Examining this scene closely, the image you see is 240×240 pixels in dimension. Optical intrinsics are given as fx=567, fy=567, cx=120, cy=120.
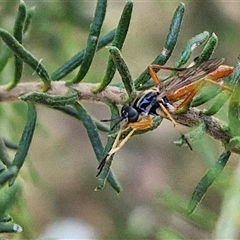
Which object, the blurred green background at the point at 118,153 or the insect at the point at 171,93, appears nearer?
the insect at the point at 171,93

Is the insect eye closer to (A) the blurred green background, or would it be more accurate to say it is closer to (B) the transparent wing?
(B) the transparent wing

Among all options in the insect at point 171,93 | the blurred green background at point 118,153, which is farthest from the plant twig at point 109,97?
the blurred green background at point 118,153

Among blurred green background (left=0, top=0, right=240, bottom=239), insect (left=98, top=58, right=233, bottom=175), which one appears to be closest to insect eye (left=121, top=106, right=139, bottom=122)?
insect (left=98, top=58, right=233, bottom=175)

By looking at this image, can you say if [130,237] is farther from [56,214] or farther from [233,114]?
[56,214]

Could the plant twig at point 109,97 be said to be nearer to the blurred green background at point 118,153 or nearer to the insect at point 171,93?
the insect at point 171,93

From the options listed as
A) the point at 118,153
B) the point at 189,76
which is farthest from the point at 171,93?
the point at 118,153

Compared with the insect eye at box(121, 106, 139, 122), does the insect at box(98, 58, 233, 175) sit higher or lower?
higher

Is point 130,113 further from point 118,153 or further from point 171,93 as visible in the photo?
point 118,153

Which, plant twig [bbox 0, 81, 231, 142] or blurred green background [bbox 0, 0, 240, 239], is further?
blurred green background [bbox 0, 0, 240, 239]
